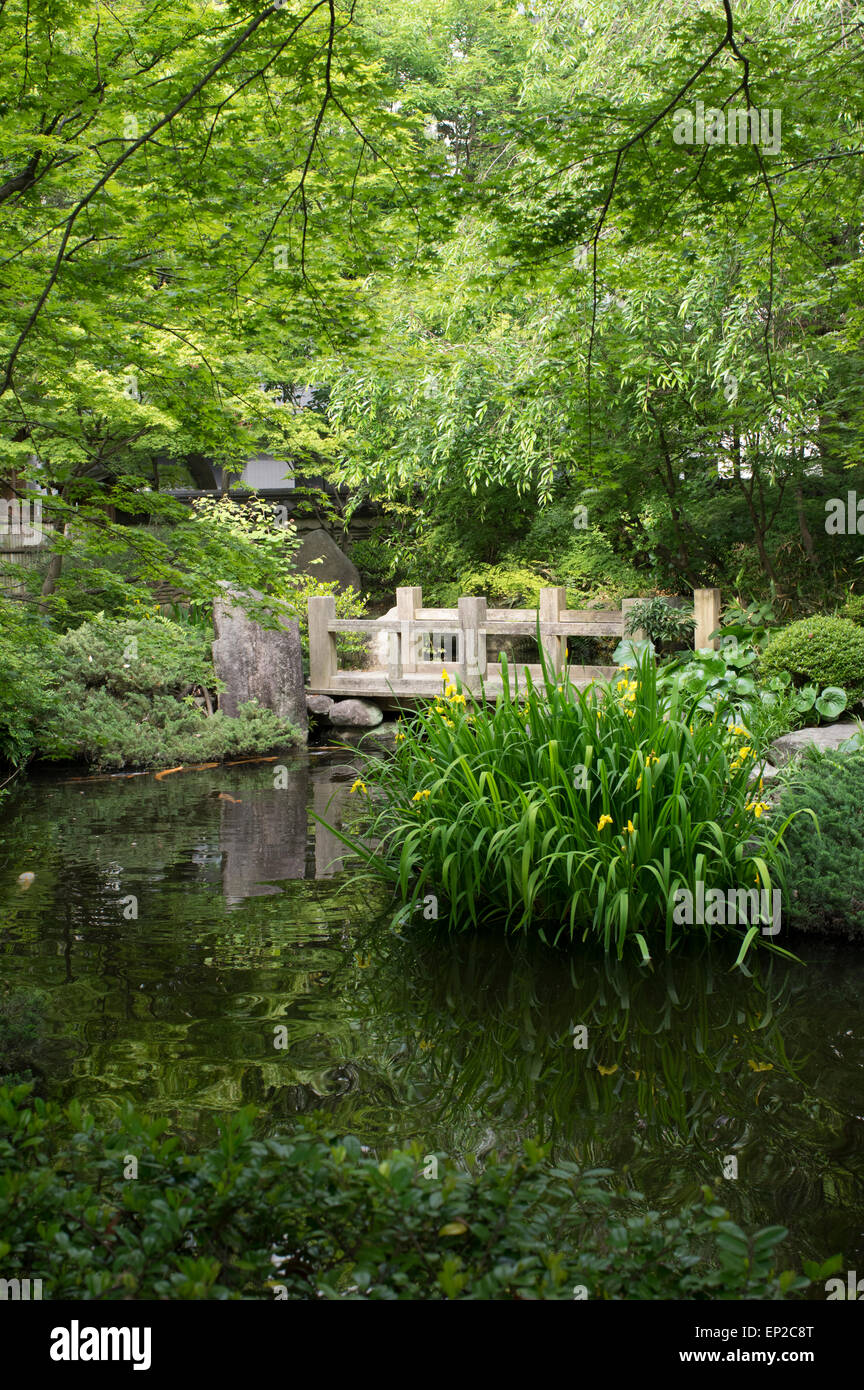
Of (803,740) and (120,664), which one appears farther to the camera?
(120,664)

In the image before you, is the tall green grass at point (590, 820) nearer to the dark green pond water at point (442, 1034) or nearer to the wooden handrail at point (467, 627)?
the dark green pond water at point (442, 1034)

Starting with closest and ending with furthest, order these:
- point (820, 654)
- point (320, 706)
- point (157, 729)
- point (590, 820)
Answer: point (590, 820), point (820, 654), point (157, 729), point (320, 706)

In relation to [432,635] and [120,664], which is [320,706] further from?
[120,664]

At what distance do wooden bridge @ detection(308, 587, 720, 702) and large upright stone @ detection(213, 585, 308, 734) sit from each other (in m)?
1.03

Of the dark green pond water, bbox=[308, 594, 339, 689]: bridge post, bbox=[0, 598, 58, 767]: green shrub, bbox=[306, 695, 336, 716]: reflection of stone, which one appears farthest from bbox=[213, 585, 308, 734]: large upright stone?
the dark green pond water

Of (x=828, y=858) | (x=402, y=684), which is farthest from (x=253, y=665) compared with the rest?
(x=828, y=858)

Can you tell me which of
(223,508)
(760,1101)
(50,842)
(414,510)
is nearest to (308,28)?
(760,1101)

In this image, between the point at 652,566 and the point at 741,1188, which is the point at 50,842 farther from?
the point at 652,566

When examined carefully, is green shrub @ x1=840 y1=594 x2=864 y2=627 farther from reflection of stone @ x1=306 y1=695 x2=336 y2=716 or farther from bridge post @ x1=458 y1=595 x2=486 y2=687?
reflection of stone @ x1=306 y1=695 x2=336 y2=716

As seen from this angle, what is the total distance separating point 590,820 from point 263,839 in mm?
3124

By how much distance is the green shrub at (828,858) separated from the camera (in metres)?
5.30

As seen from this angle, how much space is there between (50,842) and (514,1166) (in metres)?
6.18

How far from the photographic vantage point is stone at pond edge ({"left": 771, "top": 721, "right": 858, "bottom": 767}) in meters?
7.00

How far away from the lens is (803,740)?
7.36 metres
